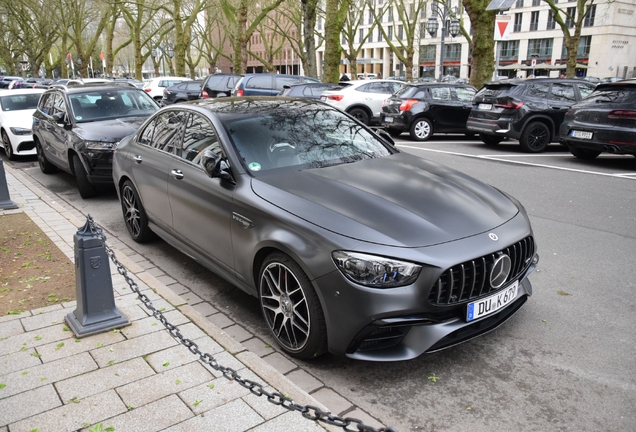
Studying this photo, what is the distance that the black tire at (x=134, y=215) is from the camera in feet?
19.4

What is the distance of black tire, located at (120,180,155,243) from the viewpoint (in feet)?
19.4

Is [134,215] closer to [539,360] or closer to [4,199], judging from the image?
[4,199]

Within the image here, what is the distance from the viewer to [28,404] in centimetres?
300

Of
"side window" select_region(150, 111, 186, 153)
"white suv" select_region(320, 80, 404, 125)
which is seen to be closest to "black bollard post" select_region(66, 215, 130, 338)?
"side window" select_region(150, 111, 186, 153)

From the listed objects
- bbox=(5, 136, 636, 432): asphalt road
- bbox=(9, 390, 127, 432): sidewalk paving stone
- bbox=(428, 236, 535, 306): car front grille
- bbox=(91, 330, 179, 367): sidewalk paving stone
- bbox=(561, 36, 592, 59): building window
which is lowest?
bbox=(5, 136, 636, 432): asphalt road

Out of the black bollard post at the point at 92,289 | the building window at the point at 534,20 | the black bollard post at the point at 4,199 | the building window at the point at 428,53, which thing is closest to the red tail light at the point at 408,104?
the black bollard post at the point at 4,199

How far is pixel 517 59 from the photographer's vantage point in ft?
238

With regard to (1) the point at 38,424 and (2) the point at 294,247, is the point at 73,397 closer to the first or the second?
(1) the point at 38,424

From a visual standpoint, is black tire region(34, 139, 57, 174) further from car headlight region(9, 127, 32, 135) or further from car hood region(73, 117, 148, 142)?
car hood region(73, 117, 148, 142)

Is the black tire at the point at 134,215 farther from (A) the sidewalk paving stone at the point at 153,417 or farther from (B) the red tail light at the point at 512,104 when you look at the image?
(B) the red tail light at the point at 512,104

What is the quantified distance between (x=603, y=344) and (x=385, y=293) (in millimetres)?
1794

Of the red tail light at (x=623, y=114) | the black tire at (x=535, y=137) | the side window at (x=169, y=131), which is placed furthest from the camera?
the black tire at (x=535, y=137)

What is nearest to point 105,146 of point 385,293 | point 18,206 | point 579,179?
point 18,206

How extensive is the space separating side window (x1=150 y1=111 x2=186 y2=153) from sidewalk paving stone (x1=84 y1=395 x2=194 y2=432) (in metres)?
2.69
